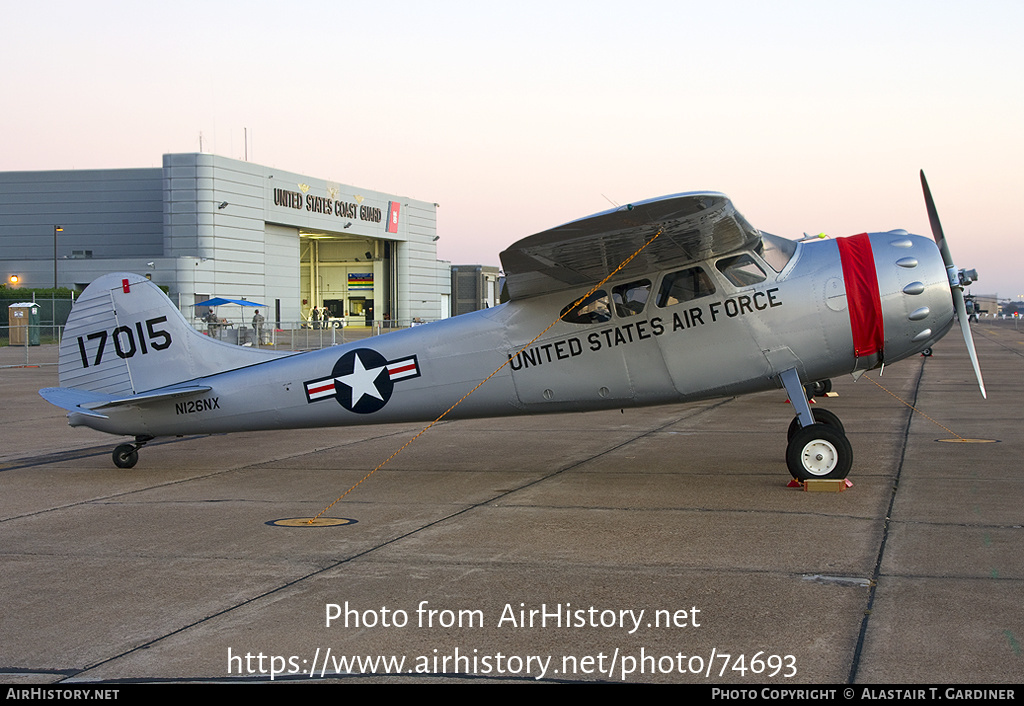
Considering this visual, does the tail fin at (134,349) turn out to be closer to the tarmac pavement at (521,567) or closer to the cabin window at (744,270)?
the tarmac pavement at (521,567)

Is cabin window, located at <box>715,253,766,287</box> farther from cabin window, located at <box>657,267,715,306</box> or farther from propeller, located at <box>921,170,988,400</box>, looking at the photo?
propeller, located at <box>921,170,988,400</box>

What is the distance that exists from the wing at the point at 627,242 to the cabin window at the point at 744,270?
13 centimetres

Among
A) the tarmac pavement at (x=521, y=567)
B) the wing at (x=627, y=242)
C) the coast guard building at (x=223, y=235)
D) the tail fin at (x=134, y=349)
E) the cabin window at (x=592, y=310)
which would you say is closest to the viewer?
the tarmac pavement at (x=521, y=567)

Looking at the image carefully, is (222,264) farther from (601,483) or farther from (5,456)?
Answer: (601,483)

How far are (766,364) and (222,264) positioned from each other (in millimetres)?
56608

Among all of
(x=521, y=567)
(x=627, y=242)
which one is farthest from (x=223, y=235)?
(x=521, y=567)

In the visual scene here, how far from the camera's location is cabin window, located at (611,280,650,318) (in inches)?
395

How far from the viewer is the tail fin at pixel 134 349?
1124cm

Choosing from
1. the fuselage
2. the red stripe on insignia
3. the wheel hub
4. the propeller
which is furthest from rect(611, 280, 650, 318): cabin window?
the propeller

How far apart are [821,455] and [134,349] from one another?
25.6ft

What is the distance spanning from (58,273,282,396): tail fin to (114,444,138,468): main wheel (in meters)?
0.73

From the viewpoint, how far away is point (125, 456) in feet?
37.6

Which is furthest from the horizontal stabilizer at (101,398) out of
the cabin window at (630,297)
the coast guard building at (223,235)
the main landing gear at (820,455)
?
the coast guard building at (223,235)

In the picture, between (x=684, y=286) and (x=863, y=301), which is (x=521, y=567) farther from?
(x=863, y=301)
